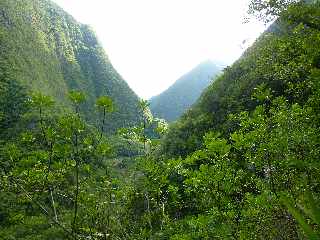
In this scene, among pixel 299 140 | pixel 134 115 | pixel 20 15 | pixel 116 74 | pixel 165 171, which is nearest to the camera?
pixel 165 171

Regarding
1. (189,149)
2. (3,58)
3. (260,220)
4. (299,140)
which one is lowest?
(189,149)

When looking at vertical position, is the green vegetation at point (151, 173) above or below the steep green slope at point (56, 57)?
below

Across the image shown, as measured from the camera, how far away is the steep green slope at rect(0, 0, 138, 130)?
344 ft

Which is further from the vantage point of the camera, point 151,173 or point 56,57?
point 56,57

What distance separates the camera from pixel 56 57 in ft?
466

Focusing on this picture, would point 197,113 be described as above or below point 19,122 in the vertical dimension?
below

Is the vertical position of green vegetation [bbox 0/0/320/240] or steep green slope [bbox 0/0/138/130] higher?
steep green slope [bbox 0/0/138/130]

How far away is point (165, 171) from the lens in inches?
250

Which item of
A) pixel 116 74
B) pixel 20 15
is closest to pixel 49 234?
pixel 20 15

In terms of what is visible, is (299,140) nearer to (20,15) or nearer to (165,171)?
(165,171)

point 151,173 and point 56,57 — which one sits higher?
point 56,57

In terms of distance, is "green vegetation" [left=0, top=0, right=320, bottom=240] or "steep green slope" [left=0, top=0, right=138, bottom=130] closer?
"green vegetation" [left=0, top=0, right=320, bottom=240]

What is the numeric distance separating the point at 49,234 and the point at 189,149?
14154mm

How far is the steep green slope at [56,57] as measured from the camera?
104812 mm
